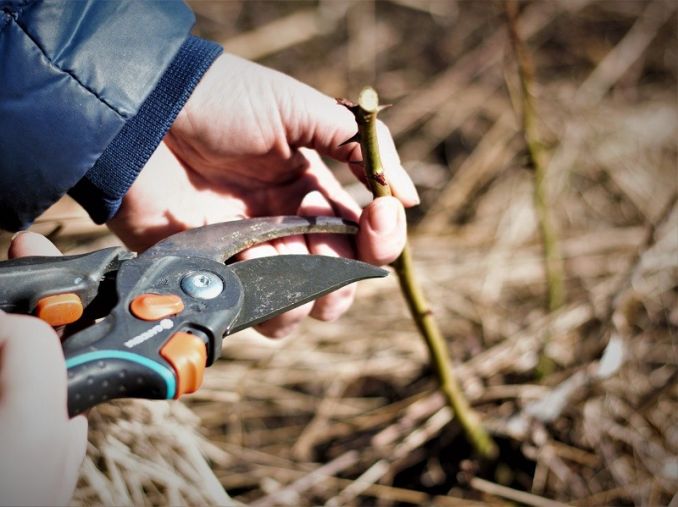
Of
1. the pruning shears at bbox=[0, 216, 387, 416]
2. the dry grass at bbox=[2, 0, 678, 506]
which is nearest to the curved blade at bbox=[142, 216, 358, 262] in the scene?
the pruning shears at bbox=[0, 216, 387, 416]

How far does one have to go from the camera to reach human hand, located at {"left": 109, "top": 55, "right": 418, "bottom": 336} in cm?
139

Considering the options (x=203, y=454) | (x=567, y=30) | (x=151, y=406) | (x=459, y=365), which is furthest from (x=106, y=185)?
(x=567, y=30)

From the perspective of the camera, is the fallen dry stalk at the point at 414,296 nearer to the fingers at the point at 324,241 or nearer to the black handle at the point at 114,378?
the fingers at the point at 324,241

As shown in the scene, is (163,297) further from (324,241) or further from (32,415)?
(324,241)

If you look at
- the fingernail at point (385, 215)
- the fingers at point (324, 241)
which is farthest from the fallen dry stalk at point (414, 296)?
the fingers at point (324, 241)

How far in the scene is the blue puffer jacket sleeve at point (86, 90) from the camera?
4.28ft

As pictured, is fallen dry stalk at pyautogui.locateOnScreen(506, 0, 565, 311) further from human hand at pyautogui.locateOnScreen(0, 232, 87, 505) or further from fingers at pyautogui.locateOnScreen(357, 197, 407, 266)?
human hand at pyautogui.locateOnScreen(0, 232, 87, 505)

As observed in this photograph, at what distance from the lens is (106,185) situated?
1432mm

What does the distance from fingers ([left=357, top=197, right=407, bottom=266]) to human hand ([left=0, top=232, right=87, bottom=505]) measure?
645mm

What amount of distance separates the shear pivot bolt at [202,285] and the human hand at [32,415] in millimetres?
273

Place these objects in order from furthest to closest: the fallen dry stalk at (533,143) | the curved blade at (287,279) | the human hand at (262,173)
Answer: the fallen dry stalk at (533,143) < the human hand at (262,173) < the curved blade at (287,279)

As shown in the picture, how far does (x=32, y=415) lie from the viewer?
33.0 inches

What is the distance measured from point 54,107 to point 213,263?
1.67ft

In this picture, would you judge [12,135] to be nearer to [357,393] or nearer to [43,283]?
[43,283]
